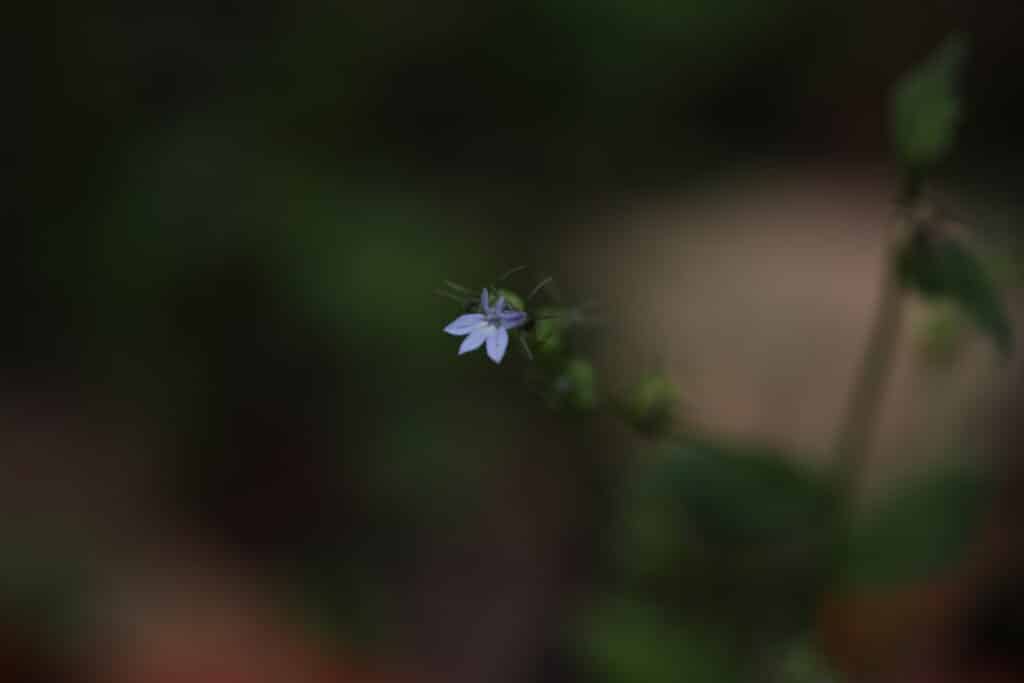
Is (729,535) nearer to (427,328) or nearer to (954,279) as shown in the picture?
(954,279)

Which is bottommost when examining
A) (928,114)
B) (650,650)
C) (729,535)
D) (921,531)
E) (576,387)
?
(650,650)

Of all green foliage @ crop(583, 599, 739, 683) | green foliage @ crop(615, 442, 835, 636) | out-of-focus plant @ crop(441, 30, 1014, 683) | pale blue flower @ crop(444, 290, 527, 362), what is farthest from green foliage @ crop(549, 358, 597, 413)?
green foliage @ crop(583, 599, 739, 683)

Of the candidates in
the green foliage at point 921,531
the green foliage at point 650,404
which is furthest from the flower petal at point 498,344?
the green foliage at point 921,531

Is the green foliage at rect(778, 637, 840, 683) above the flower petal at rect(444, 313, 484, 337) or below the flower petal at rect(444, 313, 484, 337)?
below

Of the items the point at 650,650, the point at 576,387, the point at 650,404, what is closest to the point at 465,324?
the point at 576,387

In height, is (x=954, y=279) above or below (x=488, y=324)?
above

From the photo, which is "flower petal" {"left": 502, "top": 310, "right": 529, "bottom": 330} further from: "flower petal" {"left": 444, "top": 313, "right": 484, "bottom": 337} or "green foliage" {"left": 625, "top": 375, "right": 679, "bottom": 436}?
"green foliage" {"left": 625, "top": 375, "right": 679, "bottom": 436}
